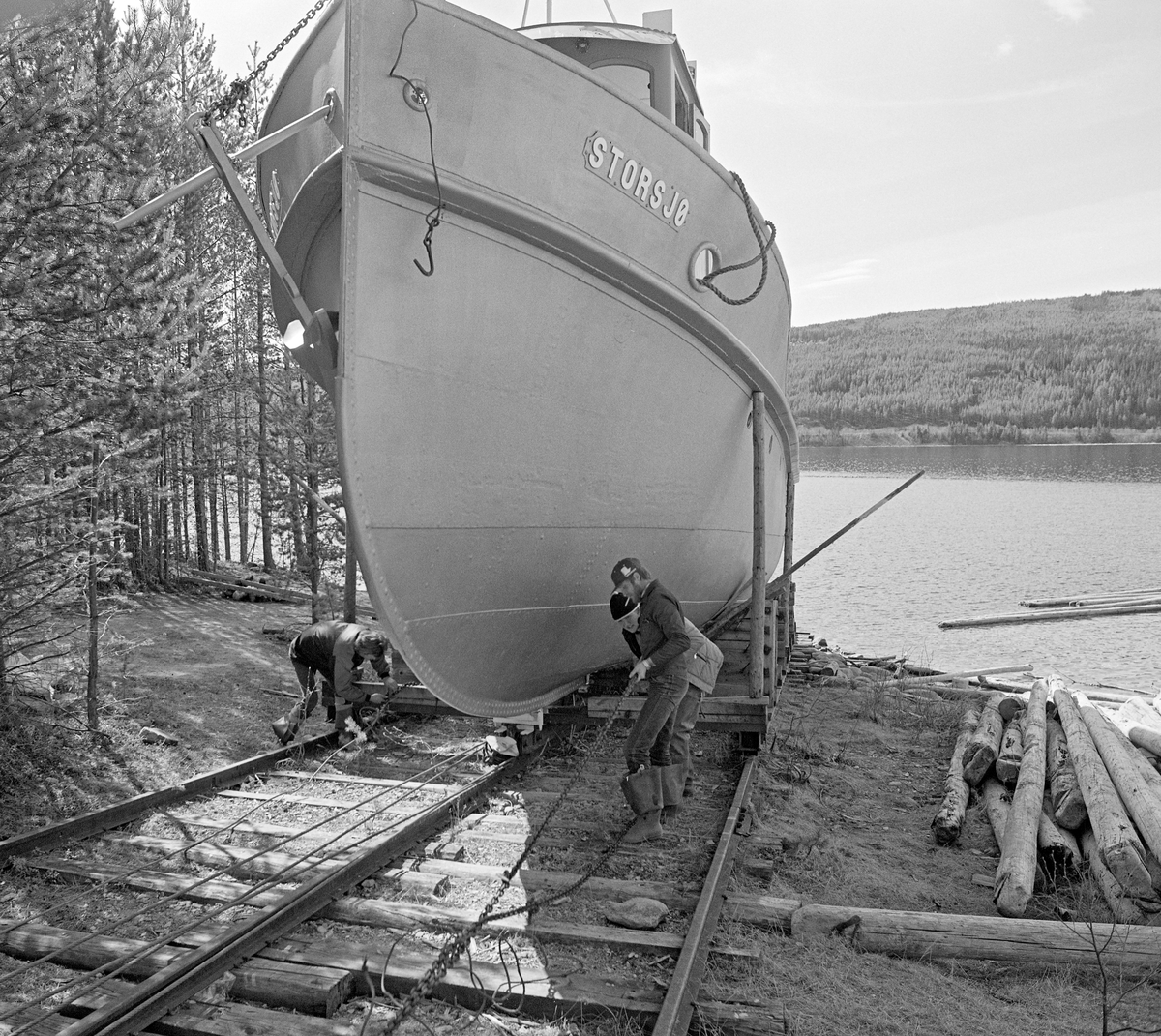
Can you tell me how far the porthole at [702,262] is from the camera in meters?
5.95

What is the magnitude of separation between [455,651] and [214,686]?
5713 millimetres

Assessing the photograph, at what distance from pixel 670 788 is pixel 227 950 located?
2.59 metres

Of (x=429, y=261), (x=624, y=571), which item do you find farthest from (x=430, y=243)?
(x=624, y=571)

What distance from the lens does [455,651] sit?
523 cm

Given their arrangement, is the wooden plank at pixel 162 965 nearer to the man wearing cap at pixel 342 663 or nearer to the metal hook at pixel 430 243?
the metal hook at pixel 430 243

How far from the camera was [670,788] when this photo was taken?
5.41 m

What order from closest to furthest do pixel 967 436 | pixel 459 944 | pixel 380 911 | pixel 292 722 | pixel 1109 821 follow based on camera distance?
pixel 459 944 → pixel 380 911 → pixel 1109 821 → pixel 292 722 → pixel 967 436

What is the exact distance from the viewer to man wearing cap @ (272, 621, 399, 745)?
7.15 metres

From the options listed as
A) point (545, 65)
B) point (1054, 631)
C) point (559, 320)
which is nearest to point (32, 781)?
point (559, 320)

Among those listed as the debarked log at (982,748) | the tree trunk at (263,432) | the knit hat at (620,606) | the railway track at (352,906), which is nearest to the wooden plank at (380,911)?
the railway track at (352,906)

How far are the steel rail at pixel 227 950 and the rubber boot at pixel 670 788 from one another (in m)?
1.33

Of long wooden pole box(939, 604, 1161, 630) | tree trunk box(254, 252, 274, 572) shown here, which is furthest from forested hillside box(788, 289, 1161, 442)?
tree trunk box(254, 252, 274, 572)

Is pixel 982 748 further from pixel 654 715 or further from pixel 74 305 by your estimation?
pixel 74 305

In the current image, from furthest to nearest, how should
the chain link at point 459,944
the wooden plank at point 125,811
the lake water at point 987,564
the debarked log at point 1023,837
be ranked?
the lake water at point 987,564 → the wooden plank at point 125,811 → the debarked log at point 1023,837 → the chain link at point 459,944
